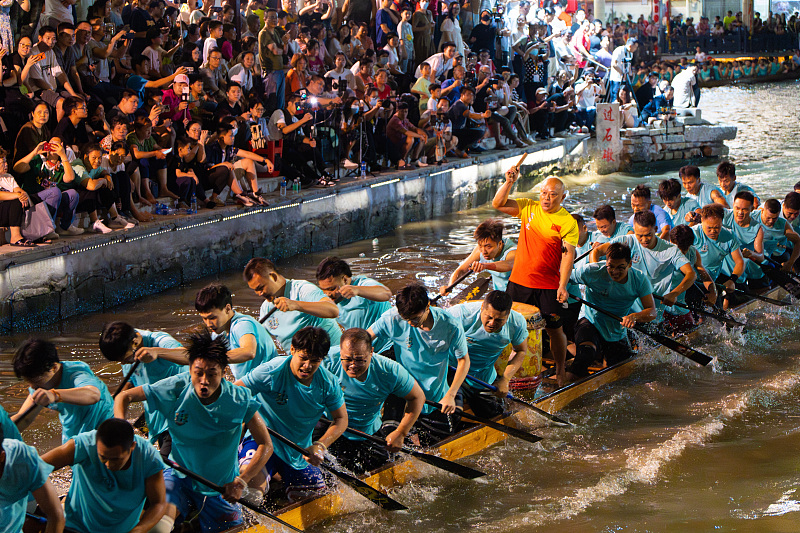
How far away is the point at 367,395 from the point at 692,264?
4.45m

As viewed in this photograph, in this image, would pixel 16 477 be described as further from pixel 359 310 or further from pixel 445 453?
pixel 359 310

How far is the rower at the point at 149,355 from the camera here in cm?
522

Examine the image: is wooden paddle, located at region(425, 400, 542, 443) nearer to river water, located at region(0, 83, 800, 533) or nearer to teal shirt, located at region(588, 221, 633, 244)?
river water, located at region(0, 83, 800, 533)

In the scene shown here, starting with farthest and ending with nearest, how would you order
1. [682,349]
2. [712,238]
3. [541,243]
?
[712,238]
[682,349]
[541,243]

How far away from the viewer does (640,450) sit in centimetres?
725

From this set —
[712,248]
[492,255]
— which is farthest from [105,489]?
[712,248]

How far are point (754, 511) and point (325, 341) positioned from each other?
324 cm

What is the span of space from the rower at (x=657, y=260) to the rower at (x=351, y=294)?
105 inches

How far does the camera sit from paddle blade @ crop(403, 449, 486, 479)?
240 inches

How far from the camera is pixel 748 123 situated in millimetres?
27844

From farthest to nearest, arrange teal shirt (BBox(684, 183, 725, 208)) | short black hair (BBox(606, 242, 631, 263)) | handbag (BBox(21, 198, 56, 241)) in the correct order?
teal shirt (BBox(684, 183, 725, 208)) → handbag (BBox(21, 198, 56, 241)) → short black hair (BBox(606, 242, 631, 263))

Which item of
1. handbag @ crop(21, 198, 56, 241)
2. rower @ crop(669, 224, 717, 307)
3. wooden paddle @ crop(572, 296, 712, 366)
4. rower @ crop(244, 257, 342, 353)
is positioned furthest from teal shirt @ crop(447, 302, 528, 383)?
handbag @ crop(21, 198, 56, 241)

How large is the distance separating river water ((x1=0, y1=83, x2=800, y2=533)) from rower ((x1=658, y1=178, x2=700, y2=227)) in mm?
1346

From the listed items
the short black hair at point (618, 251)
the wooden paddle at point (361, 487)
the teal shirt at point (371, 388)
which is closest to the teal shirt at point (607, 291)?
the short black hair at point (618, 251)
